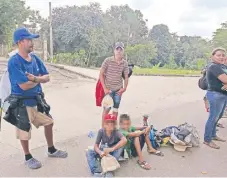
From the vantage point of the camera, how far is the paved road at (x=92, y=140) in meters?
3.79

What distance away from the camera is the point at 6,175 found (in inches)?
141

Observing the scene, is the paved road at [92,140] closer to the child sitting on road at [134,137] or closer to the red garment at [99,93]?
the child sitting on road at [134,137]

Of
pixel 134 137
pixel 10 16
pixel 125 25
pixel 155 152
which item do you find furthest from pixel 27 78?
pixel 125 25

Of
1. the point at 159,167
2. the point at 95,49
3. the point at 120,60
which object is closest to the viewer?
the point at 159,167

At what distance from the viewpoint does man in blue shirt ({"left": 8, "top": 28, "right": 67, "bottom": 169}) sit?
11.4ft

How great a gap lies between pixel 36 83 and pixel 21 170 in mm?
1124

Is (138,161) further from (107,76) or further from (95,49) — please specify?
(95,49)

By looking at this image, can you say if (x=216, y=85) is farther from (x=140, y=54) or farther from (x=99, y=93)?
(x=140, y=54)

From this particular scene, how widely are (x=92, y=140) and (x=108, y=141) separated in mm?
1198

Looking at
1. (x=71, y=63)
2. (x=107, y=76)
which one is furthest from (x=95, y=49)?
(x=107, y=76)

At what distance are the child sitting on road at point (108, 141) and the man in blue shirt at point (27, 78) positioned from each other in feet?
2.31

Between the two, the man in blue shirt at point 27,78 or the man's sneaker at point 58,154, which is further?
the man's sneaker at point 58,154

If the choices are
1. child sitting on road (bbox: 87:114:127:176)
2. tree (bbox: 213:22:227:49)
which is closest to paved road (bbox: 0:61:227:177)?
child sitting on road (bbox: 87:114:127:176)

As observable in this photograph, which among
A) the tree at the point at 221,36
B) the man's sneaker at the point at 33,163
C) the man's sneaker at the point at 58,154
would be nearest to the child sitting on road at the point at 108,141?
the man's sneaker at the point at 58,154
